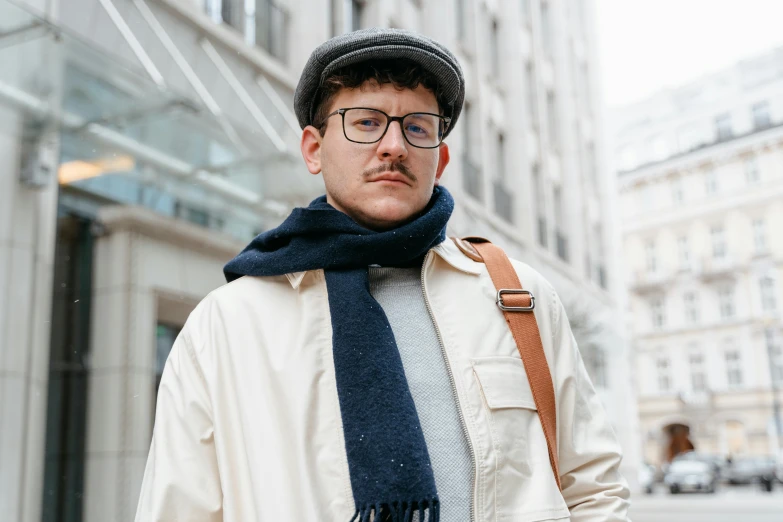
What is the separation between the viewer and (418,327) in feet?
5.61

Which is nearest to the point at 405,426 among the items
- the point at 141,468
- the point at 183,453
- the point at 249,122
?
the point at 183,453

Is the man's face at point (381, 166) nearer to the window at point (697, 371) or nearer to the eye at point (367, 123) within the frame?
the eye at point (367, 123)

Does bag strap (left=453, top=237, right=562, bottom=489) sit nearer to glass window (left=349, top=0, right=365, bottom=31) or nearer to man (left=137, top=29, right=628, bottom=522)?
man (left=137, top=29, right=628, bottom=522)

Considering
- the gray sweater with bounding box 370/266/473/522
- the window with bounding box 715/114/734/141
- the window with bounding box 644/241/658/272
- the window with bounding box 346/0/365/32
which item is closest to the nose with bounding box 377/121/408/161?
the gray sweater with bounding box 370/266/473/522

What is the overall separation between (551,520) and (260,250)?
82cm

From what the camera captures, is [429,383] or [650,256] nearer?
[429,383]

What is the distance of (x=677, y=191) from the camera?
44.7 m

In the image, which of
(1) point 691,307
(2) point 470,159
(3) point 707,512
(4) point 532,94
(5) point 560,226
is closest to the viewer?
(2) point 470,159

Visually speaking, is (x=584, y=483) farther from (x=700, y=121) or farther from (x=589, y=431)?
(x=700, y=121)

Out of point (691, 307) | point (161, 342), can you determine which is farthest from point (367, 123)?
point (691, 307)

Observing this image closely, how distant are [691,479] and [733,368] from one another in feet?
56.0

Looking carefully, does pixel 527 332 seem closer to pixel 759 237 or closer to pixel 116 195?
pixel 116 195

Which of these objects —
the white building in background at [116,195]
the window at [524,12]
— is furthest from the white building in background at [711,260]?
the white building in background at [116,195]

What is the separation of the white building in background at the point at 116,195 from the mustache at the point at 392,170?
294 cm
